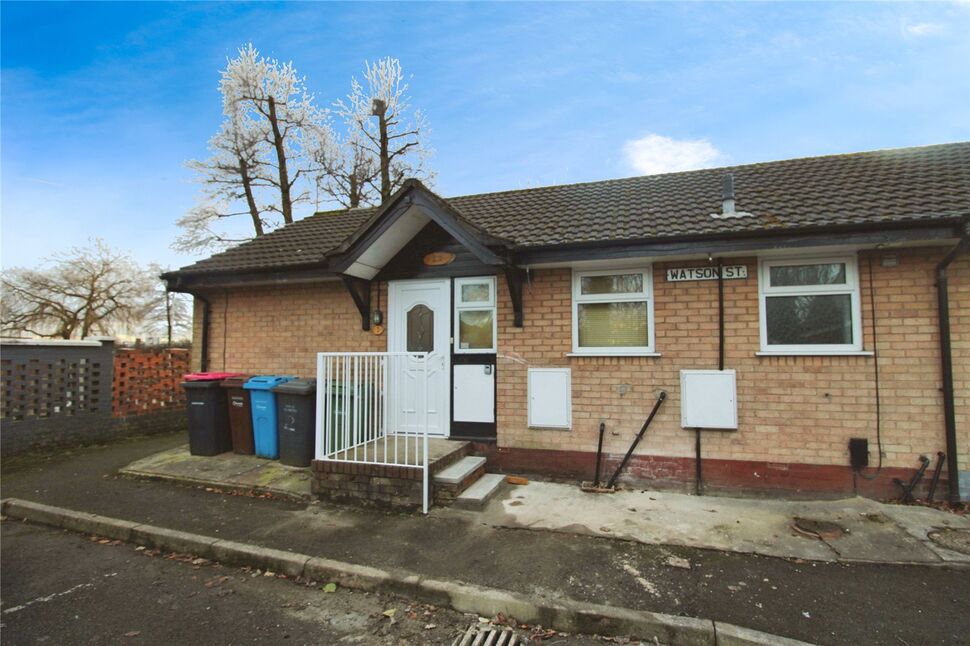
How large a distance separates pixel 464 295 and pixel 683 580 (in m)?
4.29

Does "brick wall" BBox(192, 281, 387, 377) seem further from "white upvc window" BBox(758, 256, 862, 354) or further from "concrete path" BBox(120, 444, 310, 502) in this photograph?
"white upvc window" BBox(758, 256, 862, 354)

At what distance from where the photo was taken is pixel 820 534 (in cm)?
421

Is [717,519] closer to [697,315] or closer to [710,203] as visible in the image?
[697,315]

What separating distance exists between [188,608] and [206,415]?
419 centimetres

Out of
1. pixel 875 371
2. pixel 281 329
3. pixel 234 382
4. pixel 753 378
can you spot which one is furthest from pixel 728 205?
pixel 234 382

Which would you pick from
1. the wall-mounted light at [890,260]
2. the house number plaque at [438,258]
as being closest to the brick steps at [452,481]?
the house number plaque at [438,258]

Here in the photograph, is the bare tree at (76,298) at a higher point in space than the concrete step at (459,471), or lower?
higher

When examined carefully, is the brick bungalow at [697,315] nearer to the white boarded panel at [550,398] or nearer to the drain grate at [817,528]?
the white boarded panel at [550,398]

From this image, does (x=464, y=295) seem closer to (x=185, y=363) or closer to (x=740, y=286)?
(x=740, y=286)

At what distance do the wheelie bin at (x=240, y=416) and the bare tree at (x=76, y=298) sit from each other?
26.4m

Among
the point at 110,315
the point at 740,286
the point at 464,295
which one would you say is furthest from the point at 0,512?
the point at 110,315

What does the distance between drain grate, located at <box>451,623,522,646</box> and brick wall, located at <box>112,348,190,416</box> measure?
895cm

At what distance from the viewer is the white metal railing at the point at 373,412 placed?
5246 millimetres


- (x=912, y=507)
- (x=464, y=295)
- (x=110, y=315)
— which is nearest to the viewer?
(x=912, y=507)
